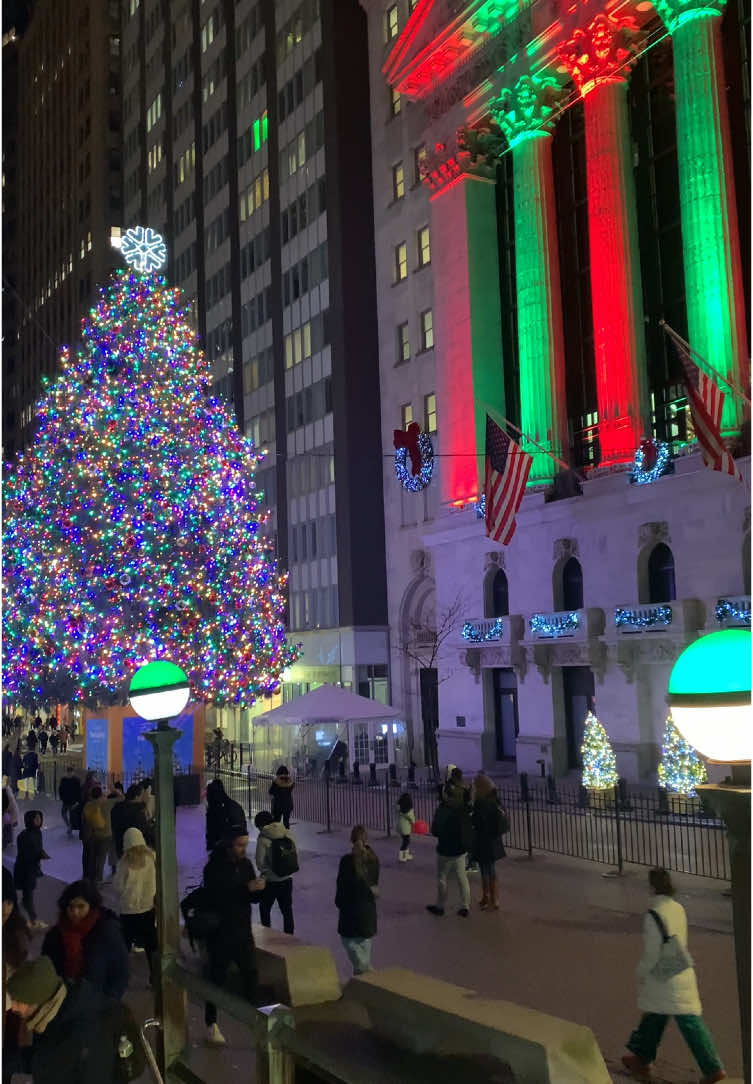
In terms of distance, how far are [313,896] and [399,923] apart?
2.68 metres

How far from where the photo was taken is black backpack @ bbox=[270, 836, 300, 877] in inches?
493

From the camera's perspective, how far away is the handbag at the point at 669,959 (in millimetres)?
8172

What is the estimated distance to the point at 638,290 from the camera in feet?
108

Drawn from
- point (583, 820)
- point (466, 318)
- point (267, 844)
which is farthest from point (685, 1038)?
point (466, 318)

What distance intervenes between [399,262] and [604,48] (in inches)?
574

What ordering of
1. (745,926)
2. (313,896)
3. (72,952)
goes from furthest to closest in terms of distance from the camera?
(313,896), (72,952), (745,926)

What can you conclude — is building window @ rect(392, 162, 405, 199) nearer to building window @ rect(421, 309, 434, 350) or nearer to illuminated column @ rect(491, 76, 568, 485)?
building window @ rect(421, 309, 434, 350)

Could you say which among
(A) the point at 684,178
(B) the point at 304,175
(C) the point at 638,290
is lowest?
(C) the point at 638,290

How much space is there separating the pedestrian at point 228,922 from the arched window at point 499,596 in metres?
28.2

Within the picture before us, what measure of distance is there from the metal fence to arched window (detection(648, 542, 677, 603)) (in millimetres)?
6084

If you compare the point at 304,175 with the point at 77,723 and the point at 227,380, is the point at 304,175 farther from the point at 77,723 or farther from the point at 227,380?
the point at 77,723

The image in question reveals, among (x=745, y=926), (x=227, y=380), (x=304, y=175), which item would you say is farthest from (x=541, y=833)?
(x=227, y=380)

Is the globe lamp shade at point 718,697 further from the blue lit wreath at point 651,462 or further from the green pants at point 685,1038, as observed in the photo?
the blue lit wreath at point 651,462

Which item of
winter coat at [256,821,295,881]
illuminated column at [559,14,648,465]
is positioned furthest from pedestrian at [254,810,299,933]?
illuminated column at [559,14,648,465]
